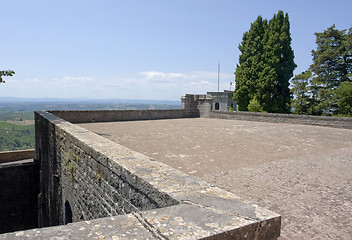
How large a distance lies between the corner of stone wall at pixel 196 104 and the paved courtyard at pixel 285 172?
9.51 meters

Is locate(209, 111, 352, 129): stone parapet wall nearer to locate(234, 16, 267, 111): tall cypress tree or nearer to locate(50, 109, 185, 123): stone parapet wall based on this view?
locate(50, 109, 185, 123): stone parapet wall

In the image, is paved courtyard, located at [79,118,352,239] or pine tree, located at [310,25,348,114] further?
pine tree, located at [310,25,348,114]

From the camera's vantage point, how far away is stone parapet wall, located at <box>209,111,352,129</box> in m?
12.2

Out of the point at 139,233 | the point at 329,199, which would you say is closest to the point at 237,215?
the point at 139,233

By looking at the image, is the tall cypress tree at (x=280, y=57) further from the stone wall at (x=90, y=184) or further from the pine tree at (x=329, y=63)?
the stone wall at (x=90, y=184)

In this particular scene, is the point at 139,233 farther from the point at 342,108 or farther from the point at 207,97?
the point at 342,108

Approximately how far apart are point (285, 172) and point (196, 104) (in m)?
13.3

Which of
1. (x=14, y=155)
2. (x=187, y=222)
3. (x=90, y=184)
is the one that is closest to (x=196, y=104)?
(x=14, y=155)

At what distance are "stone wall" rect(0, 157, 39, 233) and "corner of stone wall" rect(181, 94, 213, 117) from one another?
32.3ft

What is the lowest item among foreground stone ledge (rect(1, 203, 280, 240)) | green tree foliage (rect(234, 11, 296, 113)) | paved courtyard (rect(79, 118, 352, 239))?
paved courtyard (rect(79, 118, 352, 239))

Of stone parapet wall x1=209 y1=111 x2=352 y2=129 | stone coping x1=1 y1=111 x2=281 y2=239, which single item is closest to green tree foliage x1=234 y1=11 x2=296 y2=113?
stone parapet wall x1=209 y1=111 x2=352 y2=129

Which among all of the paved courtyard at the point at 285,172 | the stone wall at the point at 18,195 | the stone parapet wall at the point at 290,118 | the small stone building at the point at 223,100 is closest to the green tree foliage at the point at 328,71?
the stone parapet wall at the point at 290,118

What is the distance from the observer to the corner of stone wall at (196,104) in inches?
691

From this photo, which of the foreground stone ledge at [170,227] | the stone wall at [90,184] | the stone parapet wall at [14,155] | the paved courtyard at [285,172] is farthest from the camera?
the stone parapet wall at [14,155]
